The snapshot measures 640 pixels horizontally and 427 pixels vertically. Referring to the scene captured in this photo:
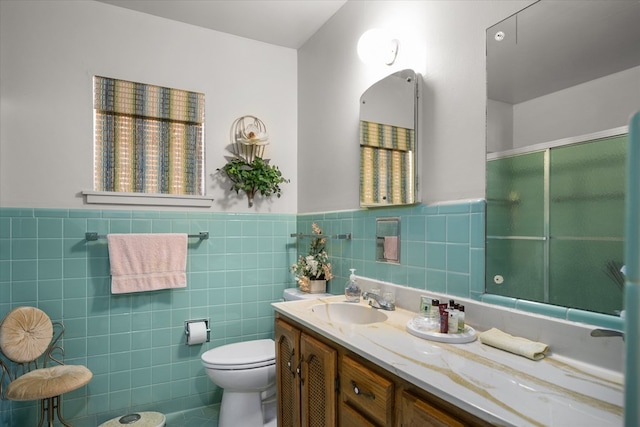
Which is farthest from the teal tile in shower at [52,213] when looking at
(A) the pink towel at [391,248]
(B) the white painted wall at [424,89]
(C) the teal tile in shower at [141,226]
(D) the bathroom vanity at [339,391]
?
(A) the pink towel at [391,248]

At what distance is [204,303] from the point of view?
97.4 inches

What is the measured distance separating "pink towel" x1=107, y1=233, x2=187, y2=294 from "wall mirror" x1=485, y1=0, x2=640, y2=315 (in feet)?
6.14

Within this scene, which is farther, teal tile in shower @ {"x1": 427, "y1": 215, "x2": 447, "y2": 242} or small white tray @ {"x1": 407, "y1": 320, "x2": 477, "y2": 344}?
teal tile in shower @ {"x1": 427, "y1": 215, "x2": 447, "y2": 242}

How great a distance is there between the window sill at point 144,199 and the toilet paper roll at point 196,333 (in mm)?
818

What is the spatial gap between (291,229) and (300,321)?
130cm

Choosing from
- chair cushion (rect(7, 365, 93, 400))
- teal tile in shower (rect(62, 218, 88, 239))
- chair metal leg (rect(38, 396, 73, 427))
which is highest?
teal tile in shower (rect(62, 218, 88, 239))

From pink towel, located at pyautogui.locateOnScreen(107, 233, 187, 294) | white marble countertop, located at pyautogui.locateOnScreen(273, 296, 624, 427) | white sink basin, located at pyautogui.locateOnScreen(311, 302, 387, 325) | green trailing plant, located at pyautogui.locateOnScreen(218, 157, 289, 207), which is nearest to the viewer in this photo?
white marble countertop, located at pyautogui.locateOnScreen(273, 296, 624, 427)

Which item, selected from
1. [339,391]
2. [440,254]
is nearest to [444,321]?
[440,254]

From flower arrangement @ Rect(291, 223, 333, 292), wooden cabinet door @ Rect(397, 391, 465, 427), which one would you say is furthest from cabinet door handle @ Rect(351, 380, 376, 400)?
flower arrangement @ Rect(291, 223, 333, 292)

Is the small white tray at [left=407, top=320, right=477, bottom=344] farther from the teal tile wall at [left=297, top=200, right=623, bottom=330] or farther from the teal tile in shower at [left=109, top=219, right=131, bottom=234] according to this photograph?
the teal tile in shower at [left=109, top=219, right=131, bottom=234]

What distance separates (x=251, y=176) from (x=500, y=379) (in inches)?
78.9

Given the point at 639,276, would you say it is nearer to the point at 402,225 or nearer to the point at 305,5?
the point at 402,225

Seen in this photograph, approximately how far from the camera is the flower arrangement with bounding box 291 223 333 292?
2.32 metres

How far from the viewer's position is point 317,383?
1413mm
